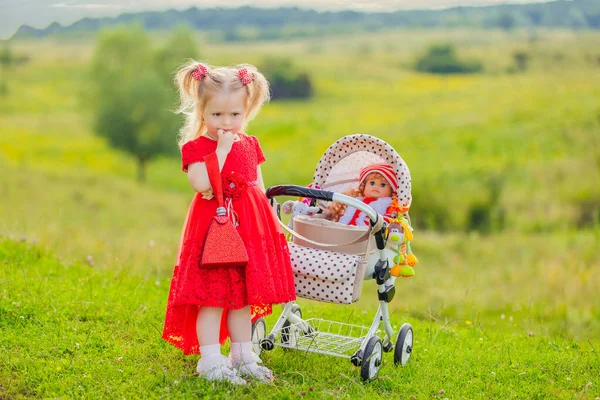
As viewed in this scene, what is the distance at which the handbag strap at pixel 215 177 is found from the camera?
398 centimetres

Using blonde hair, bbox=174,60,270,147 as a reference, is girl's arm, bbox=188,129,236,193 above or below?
below

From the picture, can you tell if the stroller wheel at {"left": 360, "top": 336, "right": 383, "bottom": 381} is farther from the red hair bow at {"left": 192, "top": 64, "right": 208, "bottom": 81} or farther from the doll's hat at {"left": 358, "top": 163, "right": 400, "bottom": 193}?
the red hair bow at {"left": 192, "top": 64, "right": 208, "bottom": 81}

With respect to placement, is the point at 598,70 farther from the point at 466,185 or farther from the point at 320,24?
the point at 320,24

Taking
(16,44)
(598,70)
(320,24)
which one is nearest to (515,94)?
(598,70)

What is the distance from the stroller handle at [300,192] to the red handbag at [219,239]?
0.44 metres

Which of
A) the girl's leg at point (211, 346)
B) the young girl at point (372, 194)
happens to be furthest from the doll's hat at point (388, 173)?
the girl's leg at point (211, 346)

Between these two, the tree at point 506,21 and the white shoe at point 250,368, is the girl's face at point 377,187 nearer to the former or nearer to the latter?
the white shoe at point 250,368

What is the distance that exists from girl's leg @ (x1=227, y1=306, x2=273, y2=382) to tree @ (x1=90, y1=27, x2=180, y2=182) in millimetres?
26766

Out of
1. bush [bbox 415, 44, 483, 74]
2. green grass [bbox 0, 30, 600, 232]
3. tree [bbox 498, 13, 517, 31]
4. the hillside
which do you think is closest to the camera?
green grass [bbox 0, 30, 600, 232]

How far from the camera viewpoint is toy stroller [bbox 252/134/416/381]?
13.9 feet

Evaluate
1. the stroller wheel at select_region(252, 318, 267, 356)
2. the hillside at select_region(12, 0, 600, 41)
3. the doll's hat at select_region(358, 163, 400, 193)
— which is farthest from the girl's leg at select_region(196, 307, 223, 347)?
the hillside at select_region(12, 0, 600, 41)

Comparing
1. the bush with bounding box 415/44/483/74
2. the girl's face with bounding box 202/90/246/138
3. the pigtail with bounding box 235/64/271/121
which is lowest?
the girl's face with bounding box 202/90/246/138

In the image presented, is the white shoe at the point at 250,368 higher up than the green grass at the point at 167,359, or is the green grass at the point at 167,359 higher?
the white shoe at the point at 250,368

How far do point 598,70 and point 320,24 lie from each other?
17.0m
